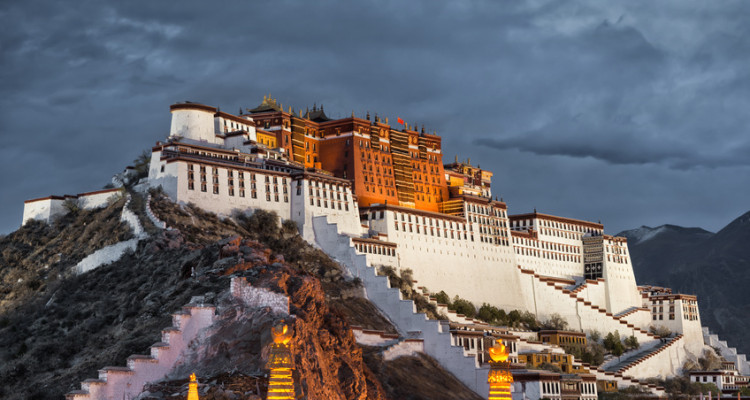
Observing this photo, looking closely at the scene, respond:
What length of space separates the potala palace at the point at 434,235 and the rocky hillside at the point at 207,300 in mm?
2135

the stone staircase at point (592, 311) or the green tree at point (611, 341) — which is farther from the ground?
the stone staircase at point (592, 311)

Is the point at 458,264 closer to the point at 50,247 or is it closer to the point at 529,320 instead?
the point at 529,320

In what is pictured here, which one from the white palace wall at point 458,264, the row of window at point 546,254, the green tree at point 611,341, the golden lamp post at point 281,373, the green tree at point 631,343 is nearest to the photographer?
the golden lamp post at point 281,373

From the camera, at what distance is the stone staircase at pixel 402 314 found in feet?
283

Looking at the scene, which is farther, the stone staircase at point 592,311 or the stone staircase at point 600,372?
the stone staircase at point 592,311

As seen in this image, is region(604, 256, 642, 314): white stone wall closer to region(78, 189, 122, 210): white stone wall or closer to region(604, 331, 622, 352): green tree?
region(604, 331, 622, 352): green tree

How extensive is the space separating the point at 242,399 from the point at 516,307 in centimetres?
5934

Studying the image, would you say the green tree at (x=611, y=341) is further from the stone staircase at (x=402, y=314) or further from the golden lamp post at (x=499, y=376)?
the golden lamp post at (x=499, y=376)

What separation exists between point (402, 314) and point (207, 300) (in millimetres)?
28688

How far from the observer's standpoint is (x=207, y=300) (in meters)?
64.3

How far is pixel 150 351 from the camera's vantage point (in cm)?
5984

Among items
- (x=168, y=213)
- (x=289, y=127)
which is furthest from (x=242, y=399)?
(x=289, y=127)

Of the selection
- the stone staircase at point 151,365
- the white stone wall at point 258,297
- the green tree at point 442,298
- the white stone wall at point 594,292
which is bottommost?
the stone staircase at point 151,365

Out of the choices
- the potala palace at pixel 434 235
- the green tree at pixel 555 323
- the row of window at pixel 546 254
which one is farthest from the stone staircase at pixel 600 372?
the row of window at pixel 546 254
